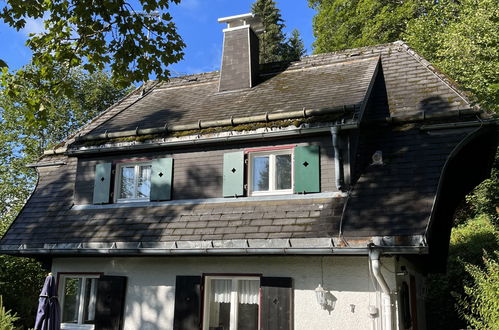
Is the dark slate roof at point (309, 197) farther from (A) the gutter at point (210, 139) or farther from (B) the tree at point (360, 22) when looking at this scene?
(B) the tree at point (360, 22)

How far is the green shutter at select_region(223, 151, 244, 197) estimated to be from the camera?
9906 millimetres

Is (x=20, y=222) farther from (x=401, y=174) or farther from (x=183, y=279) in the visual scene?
(x=401, y=174)

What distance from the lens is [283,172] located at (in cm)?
992

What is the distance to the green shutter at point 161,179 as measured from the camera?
10.6 metres

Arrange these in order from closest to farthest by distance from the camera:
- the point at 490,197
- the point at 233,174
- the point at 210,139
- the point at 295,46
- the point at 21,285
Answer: the point at 233,174 < the point at 210,139 < the point at 21,285 < the point at 490,197 < the point at 295,46

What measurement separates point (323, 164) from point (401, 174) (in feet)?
5.07

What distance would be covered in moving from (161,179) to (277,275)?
370 centimetres

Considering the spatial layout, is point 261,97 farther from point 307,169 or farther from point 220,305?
point 220,305

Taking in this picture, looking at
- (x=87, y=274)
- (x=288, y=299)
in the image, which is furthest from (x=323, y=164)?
(x=87, y=274)

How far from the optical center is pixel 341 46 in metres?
27.5

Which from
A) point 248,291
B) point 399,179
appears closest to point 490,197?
point 399,179

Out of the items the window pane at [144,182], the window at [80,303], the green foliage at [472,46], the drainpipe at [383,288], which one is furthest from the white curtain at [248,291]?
the green foliage at [472,46]

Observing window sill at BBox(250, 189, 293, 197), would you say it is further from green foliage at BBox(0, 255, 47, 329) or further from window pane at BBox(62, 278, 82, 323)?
green foliage at BBox(0, 255, 47, 329)

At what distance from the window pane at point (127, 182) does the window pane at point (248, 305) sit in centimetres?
381
